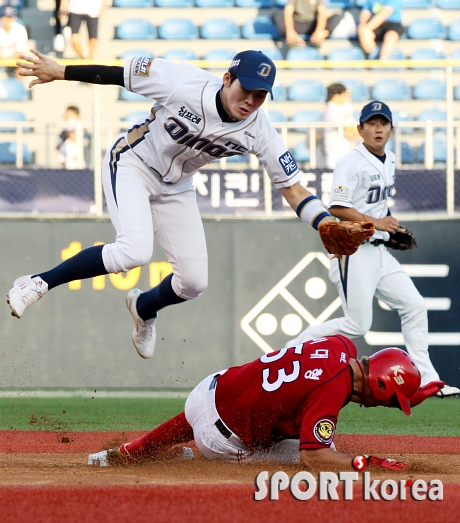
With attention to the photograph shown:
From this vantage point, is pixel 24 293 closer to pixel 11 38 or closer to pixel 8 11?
pixel 11 38

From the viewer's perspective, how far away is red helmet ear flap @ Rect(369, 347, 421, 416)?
4348 mm

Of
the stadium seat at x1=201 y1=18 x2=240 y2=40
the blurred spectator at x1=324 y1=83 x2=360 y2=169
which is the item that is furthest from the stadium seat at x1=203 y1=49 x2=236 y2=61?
the blurred spectator at x1=324 y1=83 x2=360 y2=169

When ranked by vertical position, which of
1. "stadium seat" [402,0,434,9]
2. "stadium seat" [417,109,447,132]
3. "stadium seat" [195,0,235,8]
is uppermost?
"stadium seat" [195,0,235,8]

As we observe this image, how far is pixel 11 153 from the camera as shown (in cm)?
1023

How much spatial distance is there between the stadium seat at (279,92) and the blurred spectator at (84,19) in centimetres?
259

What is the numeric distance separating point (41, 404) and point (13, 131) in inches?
131

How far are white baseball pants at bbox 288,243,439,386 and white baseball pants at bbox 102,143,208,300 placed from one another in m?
1.87

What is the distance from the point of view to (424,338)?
762cm

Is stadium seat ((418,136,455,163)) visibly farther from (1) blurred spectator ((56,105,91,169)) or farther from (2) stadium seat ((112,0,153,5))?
(2) stadium seat ((112,0,153,5))

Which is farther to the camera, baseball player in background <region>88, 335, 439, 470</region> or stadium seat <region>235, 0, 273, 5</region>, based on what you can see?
stadium seat <region>235, 0, 273, 5</region>

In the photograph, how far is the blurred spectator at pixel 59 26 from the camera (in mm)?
12188

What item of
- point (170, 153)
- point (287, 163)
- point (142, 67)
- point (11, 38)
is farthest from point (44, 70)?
point (11, 38)

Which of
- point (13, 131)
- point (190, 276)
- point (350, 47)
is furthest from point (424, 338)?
point (350, 47)

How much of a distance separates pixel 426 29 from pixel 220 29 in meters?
2.99
